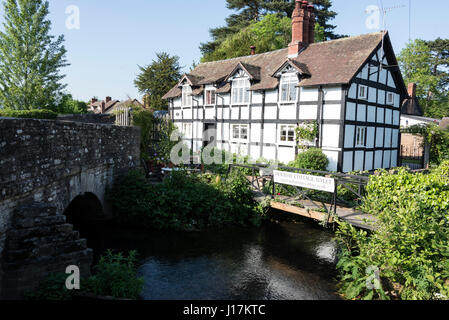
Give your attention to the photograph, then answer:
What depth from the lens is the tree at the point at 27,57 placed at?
26.0 metres

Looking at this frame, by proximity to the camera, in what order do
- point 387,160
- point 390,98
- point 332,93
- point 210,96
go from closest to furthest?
1. point 332,93
2. point 390,98
3. point 387,160
4. point 210,96

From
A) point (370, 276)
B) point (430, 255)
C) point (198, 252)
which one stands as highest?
point (430, 255)

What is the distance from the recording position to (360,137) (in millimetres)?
17719

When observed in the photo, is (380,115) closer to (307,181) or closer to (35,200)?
(307,181)

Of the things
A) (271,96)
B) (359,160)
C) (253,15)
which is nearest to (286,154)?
(271,96)

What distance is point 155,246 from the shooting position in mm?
10828

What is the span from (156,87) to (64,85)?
30.1 feet

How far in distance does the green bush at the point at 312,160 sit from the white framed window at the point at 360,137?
232cm

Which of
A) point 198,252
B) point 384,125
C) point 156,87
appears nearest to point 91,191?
point 198,252

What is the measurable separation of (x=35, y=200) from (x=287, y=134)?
13830mm

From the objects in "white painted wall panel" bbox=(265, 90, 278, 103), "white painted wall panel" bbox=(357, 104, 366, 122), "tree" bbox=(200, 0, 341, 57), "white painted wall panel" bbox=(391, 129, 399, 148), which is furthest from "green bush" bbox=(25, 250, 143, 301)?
"tree" bbox=(200, 0, 341, 57)

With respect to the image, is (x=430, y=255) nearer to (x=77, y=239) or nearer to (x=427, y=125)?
(x=77, y=239)

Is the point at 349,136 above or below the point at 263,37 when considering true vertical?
below

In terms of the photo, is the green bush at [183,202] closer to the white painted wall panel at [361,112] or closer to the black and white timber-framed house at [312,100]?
the black and white timber-framed house at [312,100]
